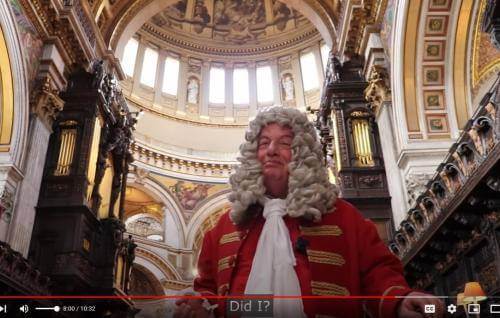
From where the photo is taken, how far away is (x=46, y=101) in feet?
34.5

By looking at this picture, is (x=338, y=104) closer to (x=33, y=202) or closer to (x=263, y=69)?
(x=33, y=202)

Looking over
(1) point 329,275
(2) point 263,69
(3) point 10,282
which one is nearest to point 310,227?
(1) point 329,275

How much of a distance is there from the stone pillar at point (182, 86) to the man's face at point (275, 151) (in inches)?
815

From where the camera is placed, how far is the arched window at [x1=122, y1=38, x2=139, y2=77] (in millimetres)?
21766

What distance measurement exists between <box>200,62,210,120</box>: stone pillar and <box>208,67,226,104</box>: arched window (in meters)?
0.22

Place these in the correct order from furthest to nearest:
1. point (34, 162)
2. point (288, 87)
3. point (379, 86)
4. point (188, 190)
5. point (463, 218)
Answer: point (288, 87) < point (188, 190) < point (379, 86) < point (34, 162) < point (463, 218)

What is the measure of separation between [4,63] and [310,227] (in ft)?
30.2

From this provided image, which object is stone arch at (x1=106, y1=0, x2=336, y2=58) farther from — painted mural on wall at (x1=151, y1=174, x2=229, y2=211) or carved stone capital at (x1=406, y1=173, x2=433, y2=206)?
painted mural on wall at (x1=151, y1=174, x2=229, y2=211)

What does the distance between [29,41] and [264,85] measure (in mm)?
15141

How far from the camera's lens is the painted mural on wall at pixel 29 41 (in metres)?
9.73

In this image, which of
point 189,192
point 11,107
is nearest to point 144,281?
point 189,192

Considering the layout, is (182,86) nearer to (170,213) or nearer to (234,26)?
(234,26)

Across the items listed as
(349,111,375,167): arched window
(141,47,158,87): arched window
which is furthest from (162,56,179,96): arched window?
(349,111,375,167): arched window

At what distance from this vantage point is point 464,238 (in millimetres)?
6602
